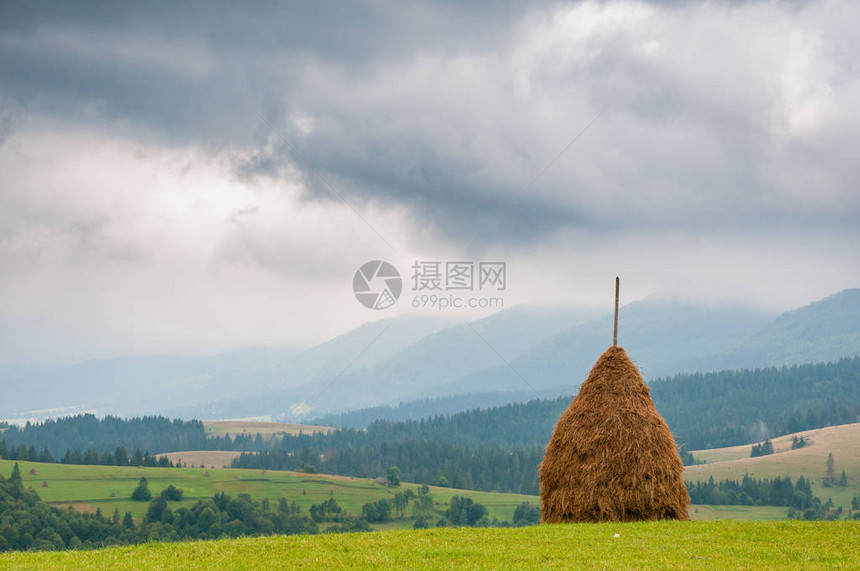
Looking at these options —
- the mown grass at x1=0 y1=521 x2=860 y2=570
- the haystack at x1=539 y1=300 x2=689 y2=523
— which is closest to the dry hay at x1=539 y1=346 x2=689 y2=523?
the haystack at x1=539 y1=300 x2=689 y2=523

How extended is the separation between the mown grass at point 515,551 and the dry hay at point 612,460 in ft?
7.93

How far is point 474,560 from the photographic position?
18.5 meters

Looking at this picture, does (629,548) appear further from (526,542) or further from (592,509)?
(592,509)

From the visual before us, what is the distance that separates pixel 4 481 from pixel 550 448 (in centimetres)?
19942

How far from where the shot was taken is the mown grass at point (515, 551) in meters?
17.9

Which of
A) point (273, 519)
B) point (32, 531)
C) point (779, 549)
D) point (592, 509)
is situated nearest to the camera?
point (779, 549)

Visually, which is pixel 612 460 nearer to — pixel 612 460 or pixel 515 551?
pixel 612 460

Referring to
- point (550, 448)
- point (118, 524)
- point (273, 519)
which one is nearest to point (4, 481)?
point (118, 524)

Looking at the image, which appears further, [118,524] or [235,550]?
[118,524]

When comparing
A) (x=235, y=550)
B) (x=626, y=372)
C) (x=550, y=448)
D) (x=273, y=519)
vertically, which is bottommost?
(x=273, y=519)

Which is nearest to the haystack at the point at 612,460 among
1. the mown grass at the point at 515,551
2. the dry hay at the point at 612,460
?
the dry hay at the point at 612,460

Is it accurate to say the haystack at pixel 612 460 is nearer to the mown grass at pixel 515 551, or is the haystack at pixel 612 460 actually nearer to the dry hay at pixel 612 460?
the dry hay at pixel 612 460

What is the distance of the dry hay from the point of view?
25.9 m

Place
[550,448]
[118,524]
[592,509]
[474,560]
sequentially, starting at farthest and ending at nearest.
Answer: [118,524] < [550,448] < [592,509] < [474,560]
